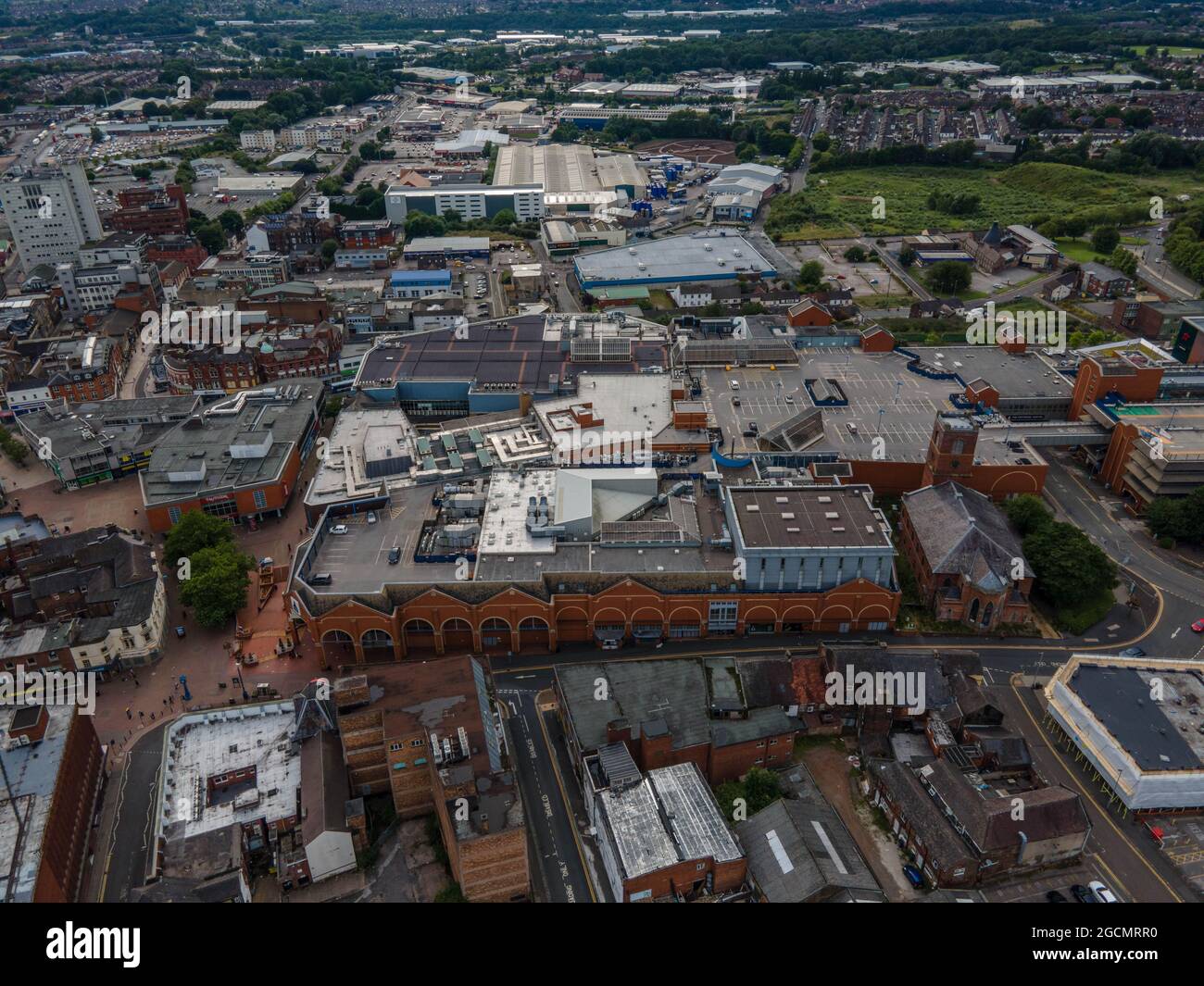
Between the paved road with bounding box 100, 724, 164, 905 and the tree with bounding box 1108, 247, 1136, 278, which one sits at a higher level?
the tree with bounding box 1108, 247, 1136, 278

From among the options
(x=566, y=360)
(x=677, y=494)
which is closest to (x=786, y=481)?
(x=677, y=494)

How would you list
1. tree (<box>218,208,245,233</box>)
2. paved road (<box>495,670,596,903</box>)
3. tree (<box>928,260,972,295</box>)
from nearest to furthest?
paved road (<box>495,670,596,903</box>) < tree (<box>928,260,972,295</box>) < tree (<box>218,208,245,233</box>)

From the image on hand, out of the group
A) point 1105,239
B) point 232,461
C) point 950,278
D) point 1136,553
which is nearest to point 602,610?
point 232,461

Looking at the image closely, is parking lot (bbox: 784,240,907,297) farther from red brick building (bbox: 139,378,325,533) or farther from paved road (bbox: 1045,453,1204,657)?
red brick building (bbox: 139,378,325,533)

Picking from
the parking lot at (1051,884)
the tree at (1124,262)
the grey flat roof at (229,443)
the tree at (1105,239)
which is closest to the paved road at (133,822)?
the grey flat roof at (229,443)

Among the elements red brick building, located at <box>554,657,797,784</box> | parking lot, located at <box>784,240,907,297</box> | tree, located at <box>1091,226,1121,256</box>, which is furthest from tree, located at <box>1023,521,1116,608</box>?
tree, located at <box>1091,226,1121,256</box>

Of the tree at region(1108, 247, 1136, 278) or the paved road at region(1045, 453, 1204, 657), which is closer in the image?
the paved road at region(1045, 453, 1204, 657)

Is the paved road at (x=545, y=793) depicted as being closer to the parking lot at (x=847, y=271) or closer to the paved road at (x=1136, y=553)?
the paved road at (x=1136, y=553)

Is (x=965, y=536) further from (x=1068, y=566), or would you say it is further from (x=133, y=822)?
(x=133, y=822)
